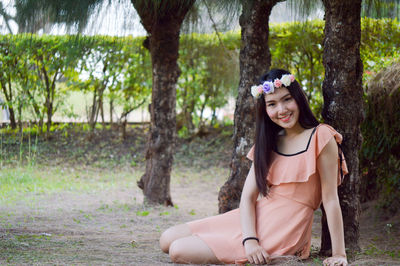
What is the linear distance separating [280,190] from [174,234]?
0.60 metres

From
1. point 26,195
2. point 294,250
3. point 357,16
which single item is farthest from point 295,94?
point 26,195

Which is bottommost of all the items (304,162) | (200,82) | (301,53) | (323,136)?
(304,162)

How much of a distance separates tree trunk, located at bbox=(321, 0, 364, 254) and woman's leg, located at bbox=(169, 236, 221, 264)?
73 centimetres

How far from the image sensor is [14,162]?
22.9ft

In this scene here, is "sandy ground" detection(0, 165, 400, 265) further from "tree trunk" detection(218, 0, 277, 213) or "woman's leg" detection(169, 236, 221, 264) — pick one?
"tree trunk" detection(218, 0, 277, 213)

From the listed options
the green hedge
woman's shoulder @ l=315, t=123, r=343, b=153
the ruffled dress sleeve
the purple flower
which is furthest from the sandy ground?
the green hedge

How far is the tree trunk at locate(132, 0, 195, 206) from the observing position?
4379 millimetres

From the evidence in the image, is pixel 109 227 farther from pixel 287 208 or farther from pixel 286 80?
pixel 286 80

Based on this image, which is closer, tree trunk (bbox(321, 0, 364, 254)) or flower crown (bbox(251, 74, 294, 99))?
flower crown (bbox(251, 74, 294, 99))

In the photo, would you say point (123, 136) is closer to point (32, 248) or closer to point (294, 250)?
point (32, 248)

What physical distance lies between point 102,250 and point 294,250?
3.63 ft

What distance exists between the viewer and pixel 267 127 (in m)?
2.43

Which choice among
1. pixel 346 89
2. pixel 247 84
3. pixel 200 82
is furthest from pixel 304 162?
pixel 200 82

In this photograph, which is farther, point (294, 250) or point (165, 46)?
point (165, 46)
